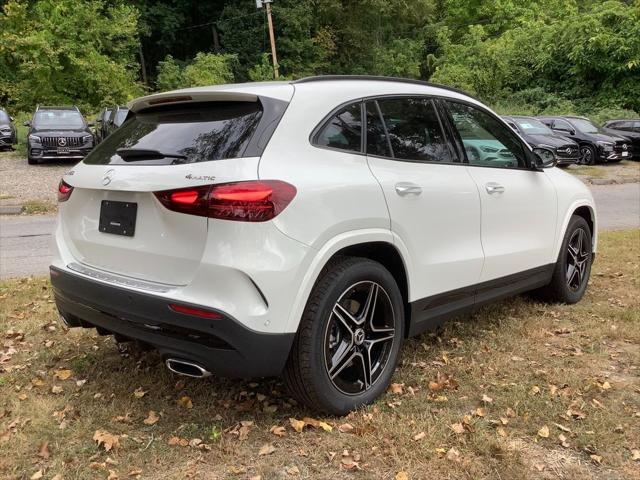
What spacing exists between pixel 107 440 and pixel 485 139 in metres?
3.23

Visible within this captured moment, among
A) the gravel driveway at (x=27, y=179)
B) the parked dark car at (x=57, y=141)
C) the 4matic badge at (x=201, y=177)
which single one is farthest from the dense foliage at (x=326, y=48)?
the 4matic badge at (x=201, y=177)

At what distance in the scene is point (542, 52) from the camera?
3350 cm

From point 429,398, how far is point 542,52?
3416 cm

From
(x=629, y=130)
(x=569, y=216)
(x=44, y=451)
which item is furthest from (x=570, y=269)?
(x=629, y=130)

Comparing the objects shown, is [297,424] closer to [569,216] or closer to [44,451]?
[44,451]

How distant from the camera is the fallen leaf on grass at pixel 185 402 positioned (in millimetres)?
3410

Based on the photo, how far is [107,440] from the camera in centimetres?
300

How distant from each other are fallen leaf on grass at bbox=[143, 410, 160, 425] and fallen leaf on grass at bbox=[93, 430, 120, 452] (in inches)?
7.7

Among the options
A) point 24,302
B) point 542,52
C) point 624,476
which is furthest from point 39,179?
point 542,52

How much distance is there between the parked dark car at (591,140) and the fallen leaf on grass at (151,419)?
20820 mm

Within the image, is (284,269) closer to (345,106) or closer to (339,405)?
(339,405)

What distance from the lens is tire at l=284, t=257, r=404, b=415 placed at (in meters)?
3.04

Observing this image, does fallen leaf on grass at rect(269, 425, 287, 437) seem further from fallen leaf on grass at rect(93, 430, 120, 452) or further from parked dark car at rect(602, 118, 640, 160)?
parked dark car at rect(602, 118, 640, 160)

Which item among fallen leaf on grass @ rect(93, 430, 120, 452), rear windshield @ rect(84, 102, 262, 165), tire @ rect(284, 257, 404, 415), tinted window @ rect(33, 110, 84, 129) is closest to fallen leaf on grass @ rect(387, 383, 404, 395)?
tire @ rect(284, 257, 404, 415)
